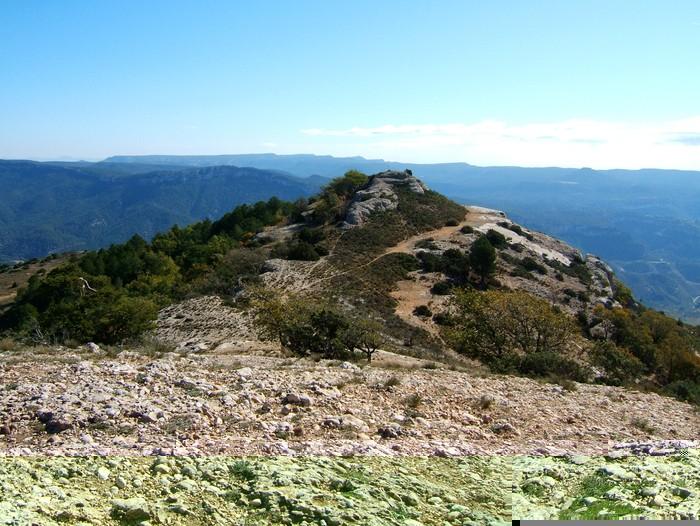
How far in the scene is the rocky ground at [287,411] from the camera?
7.95m

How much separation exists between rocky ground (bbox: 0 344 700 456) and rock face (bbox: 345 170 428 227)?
4044 cm

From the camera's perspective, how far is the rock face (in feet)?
178

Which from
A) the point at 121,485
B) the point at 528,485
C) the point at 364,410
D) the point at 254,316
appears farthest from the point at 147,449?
the point at 254,316

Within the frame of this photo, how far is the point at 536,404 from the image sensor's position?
12102 millimetres

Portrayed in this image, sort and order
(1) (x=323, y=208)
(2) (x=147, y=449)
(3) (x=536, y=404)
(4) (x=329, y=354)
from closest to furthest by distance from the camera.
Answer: (2) (x=147, y=449) < (3) (x=536, y=404) < (4) (x=329, y=354) < (1) (x=323, y=208)

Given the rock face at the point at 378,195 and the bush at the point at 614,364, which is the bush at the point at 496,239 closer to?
the rock face at the point at 378,195

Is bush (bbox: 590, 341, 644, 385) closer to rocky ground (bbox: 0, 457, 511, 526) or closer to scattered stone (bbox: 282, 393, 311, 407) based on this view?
scattered stone (bbox: 282, 393, 311, 407)

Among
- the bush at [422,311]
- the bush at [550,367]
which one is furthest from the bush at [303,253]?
the bush at [550,367]

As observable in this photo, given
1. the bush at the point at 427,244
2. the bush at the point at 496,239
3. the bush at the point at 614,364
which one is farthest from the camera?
the bush at the point at 496,239

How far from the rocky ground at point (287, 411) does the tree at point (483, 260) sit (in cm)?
2805

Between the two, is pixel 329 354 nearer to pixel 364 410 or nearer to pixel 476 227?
pixel 364 410

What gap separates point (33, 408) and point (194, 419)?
2621mm

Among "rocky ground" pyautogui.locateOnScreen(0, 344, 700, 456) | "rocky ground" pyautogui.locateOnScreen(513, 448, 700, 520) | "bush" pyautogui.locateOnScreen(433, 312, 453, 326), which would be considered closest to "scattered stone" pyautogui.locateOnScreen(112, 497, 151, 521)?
"rocky ground" pyautogui.locateOnScreen(0, 344, 700, 456)

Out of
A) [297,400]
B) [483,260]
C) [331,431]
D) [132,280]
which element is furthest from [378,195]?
[331,431]
